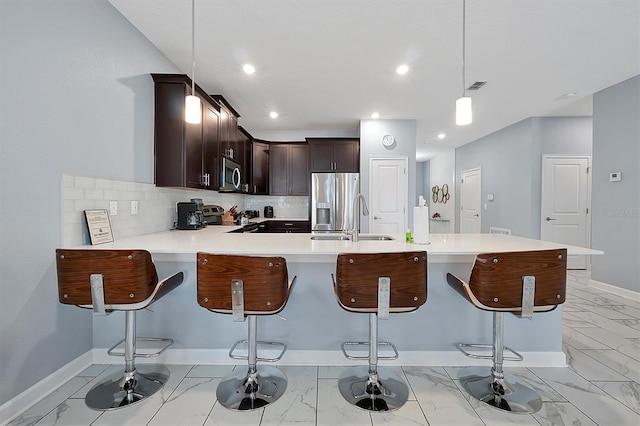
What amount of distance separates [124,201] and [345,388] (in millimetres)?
2124

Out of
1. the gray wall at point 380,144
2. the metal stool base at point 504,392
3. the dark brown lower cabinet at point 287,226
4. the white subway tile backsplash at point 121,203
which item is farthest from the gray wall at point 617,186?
the white subway tile backsplash at point 121,203

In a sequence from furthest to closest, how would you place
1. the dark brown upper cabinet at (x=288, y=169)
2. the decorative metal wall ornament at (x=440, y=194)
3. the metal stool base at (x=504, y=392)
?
the decorative metal wall ornament at (x=440, y=194) < the dark brown upper cabinet at (x=288, y=169) < the metal stool base at (x=504, y=392)

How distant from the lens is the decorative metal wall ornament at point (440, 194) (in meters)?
→ 8.35

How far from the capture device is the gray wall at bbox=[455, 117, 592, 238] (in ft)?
16.4

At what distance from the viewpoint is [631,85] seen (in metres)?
3.48

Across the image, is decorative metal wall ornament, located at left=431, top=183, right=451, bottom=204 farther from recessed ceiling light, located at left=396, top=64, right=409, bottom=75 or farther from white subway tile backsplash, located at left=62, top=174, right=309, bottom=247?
white subway tile backsplash, located at left=62, top=174, right=309, bottom=247

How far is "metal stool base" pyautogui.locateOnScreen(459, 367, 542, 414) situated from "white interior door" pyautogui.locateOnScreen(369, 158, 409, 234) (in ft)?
10.5

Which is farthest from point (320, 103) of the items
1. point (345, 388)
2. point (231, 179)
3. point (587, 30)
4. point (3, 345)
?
point (3, 345)

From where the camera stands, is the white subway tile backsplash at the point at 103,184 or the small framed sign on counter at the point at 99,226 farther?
the white subway tile backsplash at the point at 103,184

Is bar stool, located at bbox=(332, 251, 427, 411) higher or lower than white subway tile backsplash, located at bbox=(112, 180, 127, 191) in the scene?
lower

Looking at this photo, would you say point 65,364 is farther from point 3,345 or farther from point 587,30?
point 587,30

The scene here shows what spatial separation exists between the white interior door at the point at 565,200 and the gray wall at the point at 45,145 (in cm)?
601

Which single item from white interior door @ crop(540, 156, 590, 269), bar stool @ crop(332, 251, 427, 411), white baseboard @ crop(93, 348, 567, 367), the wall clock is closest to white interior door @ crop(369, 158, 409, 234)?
the wall clock

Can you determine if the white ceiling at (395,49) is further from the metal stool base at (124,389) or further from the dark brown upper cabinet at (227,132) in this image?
the metal stool base at (124,389)
